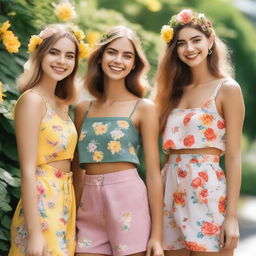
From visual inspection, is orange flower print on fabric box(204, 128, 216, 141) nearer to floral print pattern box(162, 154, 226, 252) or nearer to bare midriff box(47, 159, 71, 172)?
floral print pattern box(162, 154, 226, 252)

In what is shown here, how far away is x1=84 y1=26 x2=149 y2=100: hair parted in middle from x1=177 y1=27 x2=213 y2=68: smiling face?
0.23 m

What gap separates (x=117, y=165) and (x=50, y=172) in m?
0.38

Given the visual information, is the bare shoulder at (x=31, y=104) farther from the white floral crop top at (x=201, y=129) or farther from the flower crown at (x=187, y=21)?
the flower crown at (x=187, y=21)

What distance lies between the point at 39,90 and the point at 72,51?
0.28m

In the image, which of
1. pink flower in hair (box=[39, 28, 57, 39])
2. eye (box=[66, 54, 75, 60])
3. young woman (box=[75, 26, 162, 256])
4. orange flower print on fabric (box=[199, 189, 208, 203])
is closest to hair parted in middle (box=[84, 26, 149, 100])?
young woman (box=[75, 26, 162, 256])

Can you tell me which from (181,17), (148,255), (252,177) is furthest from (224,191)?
(252,177)

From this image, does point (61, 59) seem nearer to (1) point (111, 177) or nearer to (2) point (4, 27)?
(2) point (4, 27)

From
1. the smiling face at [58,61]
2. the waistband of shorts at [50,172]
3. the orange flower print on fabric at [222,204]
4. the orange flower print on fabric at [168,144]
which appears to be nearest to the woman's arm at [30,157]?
the waistband of shorts at [50,172]

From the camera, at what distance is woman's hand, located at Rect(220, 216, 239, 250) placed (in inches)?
144

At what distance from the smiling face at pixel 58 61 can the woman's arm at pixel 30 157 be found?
21 centimetres

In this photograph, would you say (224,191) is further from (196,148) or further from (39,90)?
(39,90)

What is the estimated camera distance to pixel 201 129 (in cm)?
384

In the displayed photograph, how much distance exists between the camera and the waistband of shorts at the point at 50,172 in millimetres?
3598

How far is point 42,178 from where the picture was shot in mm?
3578
